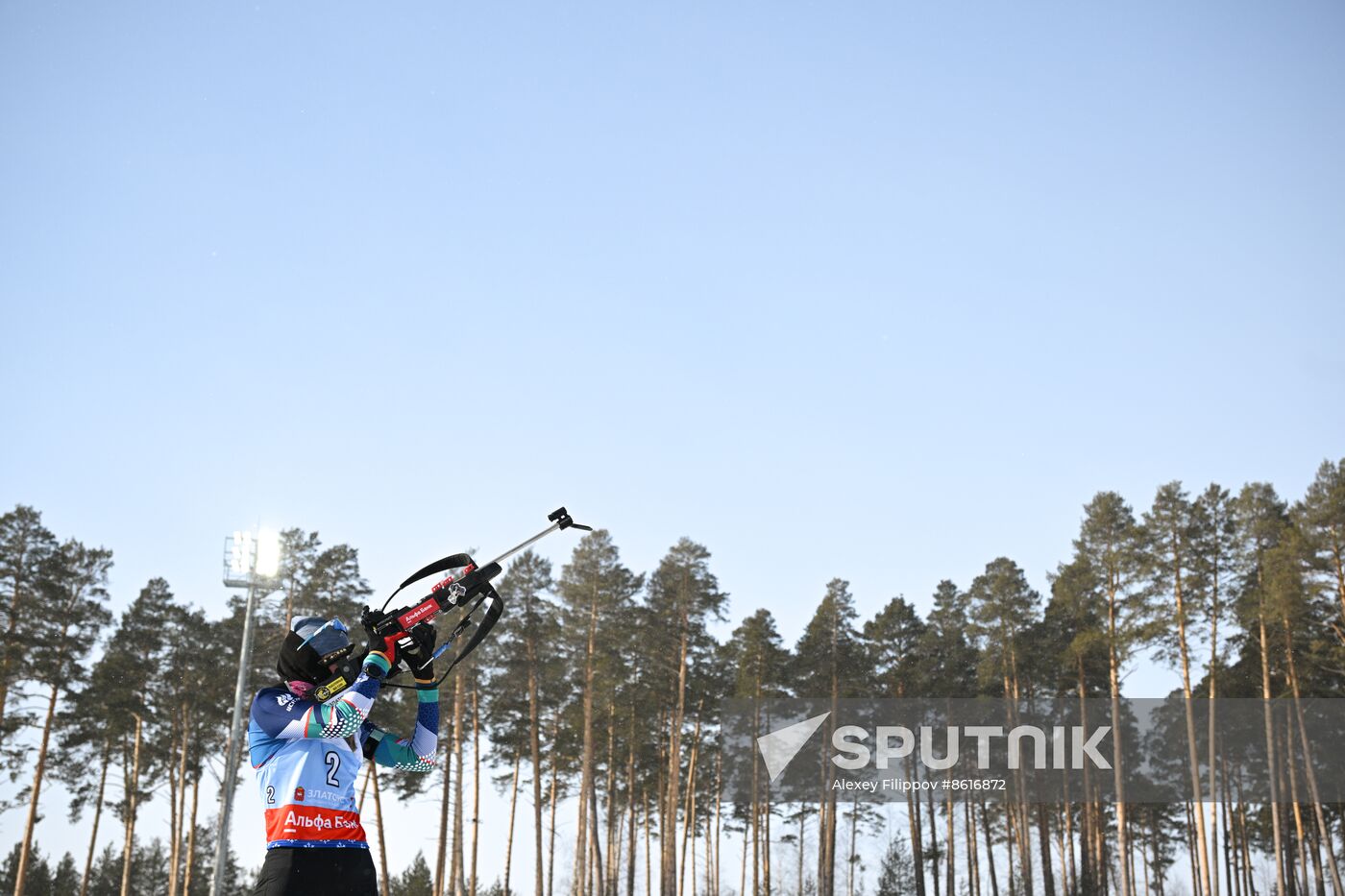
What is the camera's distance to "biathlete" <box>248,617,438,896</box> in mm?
5594

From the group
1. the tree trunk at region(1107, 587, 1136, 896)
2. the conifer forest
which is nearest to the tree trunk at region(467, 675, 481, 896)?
the conifer forest

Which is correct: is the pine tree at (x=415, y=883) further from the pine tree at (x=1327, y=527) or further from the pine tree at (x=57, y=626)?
the pine tree at (x=1327, y=527)

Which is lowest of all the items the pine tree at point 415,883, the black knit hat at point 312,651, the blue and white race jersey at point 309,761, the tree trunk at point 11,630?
the pine tree at point 415,883

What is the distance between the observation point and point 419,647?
596 centimetres

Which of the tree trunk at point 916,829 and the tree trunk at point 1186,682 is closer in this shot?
the tree trunk at point 1186,682

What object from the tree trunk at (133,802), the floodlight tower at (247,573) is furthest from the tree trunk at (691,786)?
the floodlight tower at (247,573)

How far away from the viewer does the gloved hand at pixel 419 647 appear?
5.91m

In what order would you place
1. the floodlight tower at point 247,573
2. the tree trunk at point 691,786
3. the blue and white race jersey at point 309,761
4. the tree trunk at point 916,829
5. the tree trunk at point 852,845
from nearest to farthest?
1. the blue and white race jersey at point 309,761
2. the floodlight tower at point 247,573
3. the tree trunk at point 691,786
4. the tree trunk at point 916,829
5. the tree trunk at point 852,845

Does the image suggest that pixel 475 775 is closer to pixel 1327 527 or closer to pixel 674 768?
pixel 674 768

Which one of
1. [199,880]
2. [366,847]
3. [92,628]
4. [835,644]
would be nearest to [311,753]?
[366,847]

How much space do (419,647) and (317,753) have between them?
0.67 metres

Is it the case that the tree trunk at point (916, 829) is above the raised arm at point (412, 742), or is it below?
below

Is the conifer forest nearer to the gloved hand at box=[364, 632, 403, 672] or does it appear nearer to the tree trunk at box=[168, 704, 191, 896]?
the tree trunk at box=[168, 704, 191, 896]

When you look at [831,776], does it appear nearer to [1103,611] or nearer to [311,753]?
[1103,611]
